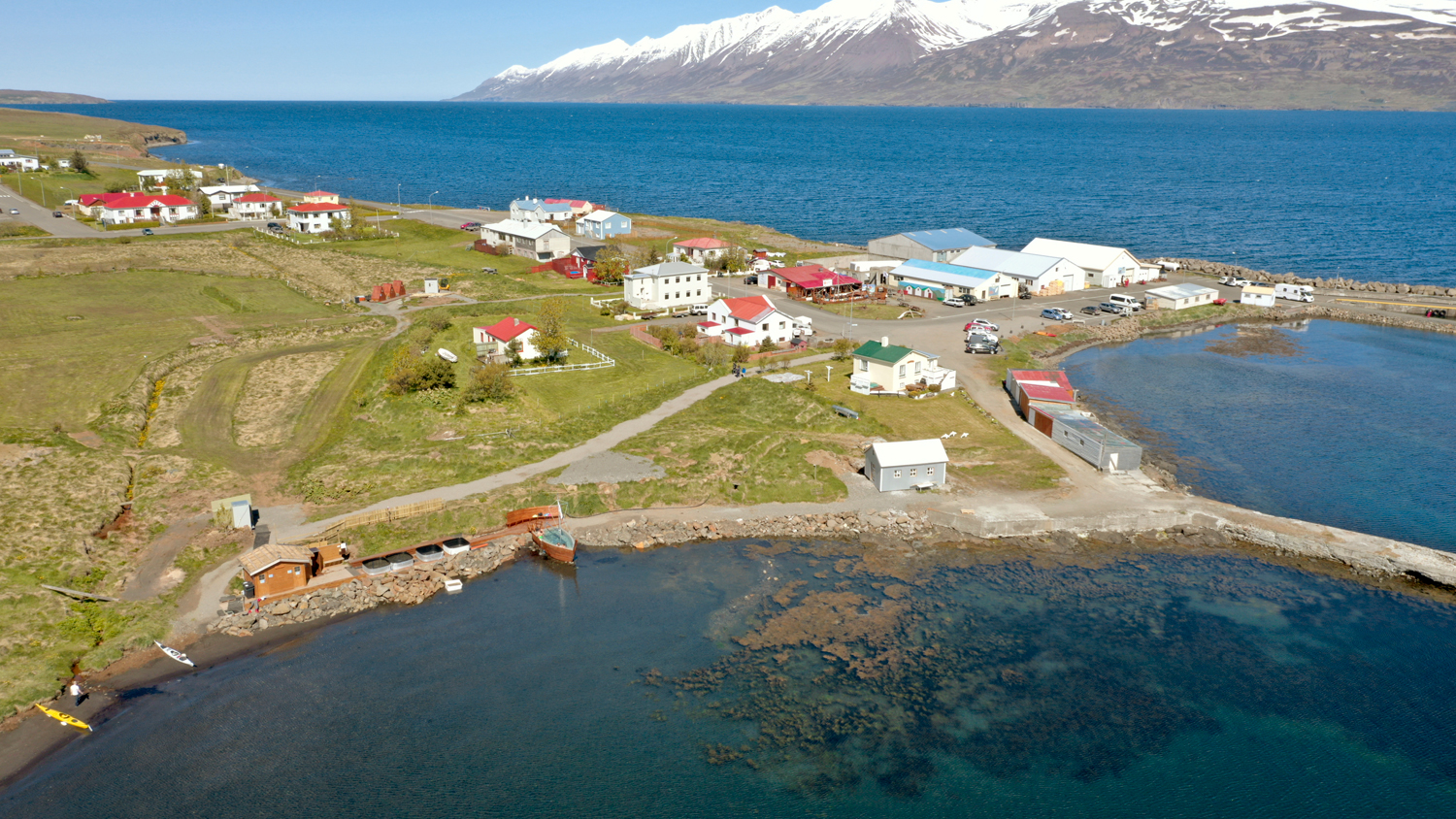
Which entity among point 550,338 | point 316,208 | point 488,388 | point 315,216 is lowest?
point 488,388

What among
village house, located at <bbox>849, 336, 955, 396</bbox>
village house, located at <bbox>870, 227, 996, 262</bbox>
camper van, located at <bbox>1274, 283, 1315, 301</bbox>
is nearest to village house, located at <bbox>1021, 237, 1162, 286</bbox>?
village house, located at <bbox>870, 227, 996, 262</bbox>

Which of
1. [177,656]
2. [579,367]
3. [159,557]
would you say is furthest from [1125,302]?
[177,656]

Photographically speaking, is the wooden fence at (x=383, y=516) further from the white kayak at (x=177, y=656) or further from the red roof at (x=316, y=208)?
the red roof at (x=316, y=208)

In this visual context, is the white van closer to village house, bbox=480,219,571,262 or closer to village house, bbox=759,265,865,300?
village house, bbox=759,265,865,300

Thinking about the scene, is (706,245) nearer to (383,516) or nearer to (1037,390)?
(1037,390)

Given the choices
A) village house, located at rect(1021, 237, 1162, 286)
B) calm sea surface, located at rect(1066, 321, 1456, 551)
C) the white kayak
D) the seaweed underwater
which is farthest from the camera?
village house, located at rect(1021, 237, 1162, 286)

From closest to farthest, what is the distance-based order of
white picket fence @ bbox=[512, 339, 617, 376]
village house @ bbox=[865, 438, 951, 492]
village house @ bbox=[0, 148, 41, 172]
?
village house @ bbox=[865, 438, 951, 492], white picket fence @ bbox=[512, 339, 617, 376], village house @ bbox=[0, 148, 41, 172]

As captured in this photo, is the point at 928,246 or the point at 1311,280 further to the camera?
the point at 928,246
